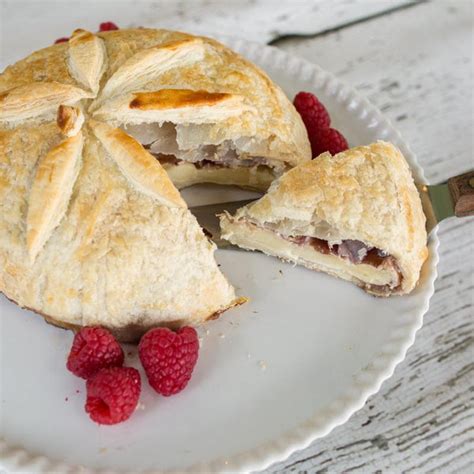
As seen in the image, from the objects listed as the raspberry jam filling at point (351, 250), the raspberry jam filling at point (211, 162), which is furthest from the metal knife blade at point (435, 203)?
the raspberry jam filling at point (211, 162)

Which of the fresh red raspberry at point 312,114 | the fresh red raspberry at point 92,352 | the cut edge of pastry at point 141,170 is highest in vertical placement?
the cut edge of pastry at point 141,170

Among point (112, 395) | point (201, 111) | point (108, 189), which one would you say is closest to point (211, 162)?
point (201, 111)

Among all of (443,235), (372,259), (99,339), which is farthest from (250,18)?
(99,339)

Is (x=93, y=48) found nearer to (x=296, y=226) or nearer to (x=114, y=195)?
(x=114, y=195)

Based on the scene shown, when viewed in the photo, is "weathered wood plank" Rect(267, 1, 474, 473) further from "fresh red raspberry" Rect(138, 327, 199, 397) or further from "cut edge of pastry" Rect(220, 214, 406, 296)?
"fresh red raspberry" Rect(138, 327, 199, 397)

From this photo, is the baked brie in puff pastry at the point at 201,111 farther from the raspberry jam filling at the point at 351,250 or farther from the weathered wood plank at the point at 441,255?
the weathered wood plank at the point at 441,255

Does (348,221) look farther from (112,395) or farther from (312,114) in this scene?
(112,395)

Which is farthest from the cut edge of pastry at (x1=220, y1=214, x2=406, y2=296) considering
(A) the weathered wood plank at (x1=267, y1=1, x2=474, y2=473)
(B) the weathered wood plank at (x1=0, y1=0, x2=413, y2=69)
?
(B) the weathered wood plank at (x1=0, y1=0, x2=413, y2=69)
